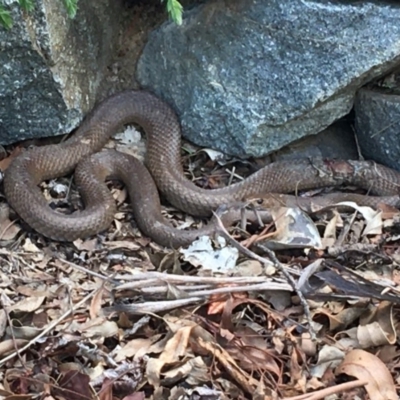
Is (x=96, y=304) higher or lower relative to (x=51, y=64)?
lower

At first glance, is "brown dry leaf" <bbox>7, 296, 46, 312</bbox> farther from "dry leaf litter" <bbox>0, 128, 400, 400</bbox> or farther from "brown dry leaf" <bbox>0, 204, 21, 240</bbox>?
"brown dry leaf" <bbox>0, 204, 21, 240</bbox>

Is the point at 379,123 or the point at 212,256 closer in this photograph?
the point at 212,256

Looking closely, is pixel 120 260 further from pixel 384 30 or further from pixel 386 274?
pixel 384 30

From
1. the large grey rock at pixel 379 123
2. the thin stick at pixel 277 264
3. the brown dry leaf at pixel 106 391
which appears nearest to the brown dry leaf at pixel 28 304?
the brown dry leaf at pixel 106 391

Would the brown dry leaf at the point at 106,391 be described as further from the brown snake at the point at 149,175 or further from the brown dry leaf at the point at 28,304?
the brown snake at the point at 149,175

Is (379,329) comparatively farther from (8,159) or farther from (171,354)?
(8,159)

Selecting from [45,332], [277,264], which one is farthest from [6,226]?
[277,264]

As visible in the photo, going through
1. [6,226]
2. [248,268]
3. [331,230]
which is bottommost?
[331,230]
